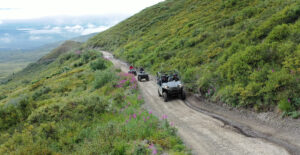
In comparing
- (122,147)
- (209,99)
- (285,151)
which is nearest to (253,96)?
(209,99)

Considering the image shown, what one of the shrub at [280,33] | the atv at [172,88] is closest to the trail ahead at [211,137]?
the atv at [172,88]

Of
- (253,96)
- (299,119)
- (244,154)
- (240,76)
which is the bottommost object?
(244,154)

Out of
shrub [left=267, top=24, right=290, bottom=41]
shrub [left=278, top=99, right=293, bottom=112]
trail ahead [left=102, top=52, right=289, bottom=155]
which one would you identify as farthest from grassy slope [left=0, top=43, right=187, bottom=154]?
shrub [left=267, top=24, right=290, bottom=41]

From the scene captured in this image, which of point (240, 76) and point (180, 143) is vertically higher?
point (240, 76)

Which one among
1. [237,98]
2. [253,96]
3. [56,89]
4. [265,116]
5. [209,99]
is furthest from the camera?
[56,89]

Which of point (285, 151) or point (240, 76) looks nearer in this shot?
point (285, 151)

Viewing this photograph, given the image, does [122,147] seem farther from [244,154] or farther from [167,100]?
[167,100]

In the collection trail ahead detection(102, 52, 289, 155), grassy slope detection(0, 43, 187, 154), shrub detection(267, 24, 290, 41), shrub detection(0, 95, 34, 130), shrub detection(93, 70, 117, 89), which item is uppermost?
shrub detection(267, 24, 290, 41)

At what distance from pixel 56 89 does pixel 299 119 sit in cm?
2861

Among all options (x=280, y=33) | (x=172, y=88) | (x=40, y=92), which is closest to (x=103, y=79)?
(x=172, y=88)

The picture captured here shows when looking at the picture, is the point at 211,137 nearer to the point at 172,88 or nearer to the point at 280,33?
the point at 172,88

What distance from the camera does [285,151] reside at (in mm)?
6449

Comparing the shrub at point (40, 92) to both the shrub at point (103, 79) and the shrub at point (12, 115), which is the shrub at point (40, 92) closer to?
the shrub at point (103, 79)

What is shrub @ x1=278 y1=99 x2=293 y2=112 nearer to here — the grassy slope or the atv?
the grassy slope
